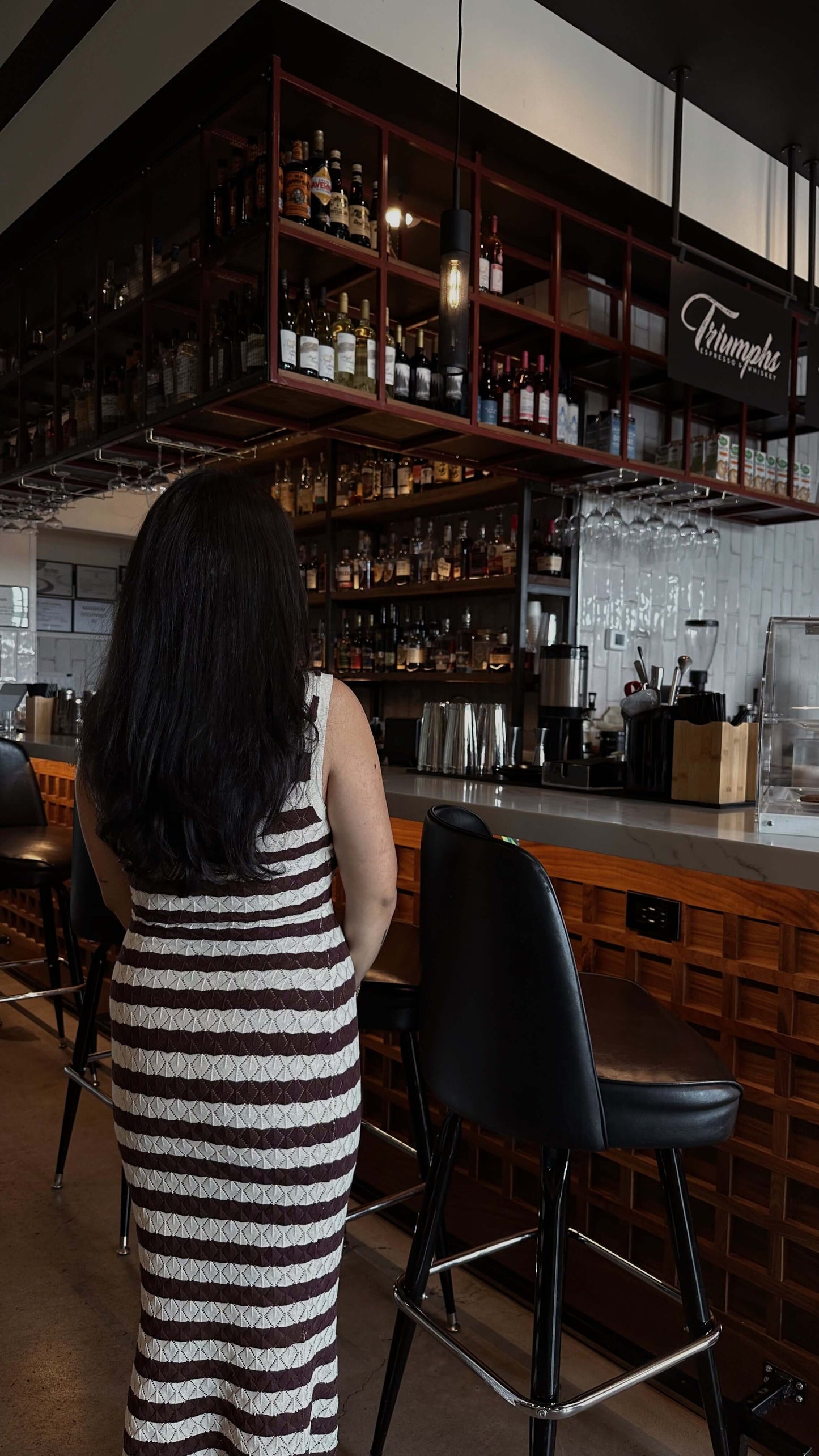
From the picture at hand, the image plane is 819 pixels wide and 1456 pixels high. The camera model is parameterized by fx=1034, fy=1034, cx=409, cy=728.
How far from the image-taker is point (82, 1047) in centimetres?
266

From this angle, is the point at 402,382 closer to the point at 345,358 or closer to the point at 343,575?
the point at 345,358

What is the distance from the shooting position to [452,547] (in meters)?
4.88

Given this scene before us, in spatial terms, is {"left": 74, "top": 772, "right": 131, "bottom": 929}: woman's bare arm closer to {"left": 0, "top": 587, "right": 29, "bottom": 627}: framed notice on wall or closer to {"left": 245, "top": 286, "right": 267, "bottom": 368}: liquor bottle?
{"left": 245, "top": 286, "right": 267, "bottom": 368}: liquor bottle

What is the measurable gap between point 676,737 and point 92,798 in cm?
138

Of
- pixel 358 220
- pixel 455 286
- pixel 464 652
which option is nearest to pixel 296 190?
pixel 358 220

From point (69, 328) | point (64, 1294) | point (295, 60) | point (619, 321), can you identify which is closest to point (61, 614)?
point (69, 328)

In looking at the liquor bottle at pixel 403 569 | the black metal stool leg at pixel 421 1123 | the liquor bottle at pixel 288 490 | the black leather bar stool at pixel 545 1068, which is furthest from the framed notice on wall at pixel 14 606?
the black leather bar stool at pixel 545 1068

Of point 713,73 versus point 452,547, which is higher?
point 713,73

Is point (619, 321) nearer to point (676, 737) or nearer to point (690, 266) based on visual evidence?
point (690, 266)

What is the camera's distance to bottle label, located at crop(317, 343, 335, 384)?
122 inches

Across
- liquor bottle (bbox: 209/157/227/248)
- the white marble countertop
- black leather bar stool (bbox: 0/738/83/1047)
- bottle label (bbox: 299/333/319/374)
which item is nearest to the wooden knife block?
the white marble countertop

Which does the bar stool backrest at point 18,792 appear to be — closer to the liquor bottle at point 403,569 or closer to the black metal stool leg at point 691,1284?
the liquor bottle at point 403,569

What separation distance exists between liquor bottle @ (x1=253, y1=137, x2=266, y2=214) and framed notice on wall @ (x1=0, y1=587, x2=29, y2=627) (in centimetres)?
528

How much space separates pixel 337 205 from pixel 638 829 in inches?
89.9
